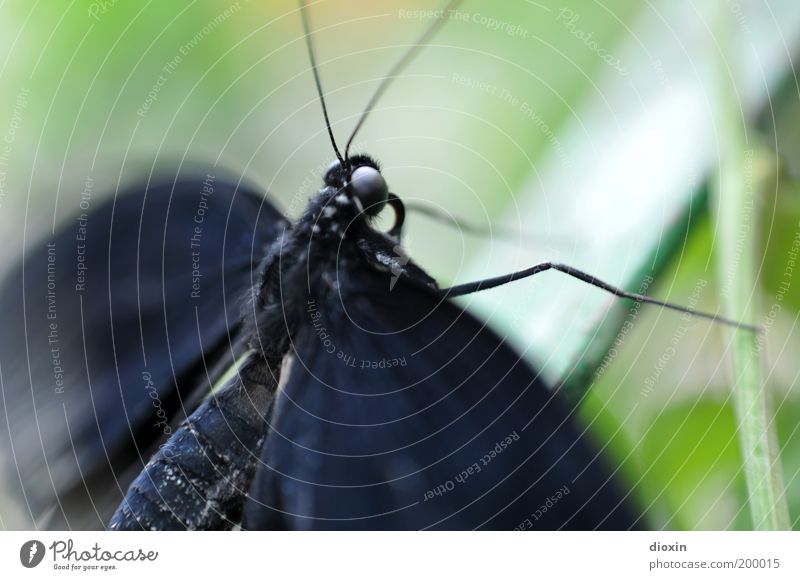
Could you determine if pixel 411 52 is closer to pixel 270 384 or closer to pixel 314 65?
pixel 314 65

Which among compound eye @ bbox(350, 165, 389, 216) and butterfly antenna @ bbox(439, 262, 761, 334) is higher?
compound eye @ bbox(350, 165, 389, 216)

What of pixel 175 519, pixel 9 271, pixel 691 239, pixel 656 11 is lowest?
pixel 175 519
